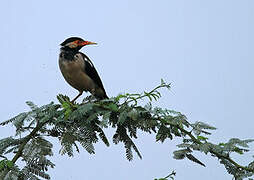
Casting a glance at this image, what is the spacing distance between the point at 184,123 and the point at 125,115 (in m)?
0.29

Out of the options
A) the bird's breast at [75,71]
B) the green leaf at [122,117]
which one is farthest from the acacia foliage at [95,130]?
the bird's breast at [75,71]

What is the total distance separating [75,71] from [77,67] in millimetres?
54

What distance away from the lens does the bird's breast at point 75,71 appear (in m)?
4.18

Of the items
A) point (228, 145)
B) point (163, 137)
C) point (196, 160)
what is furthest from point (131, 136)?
point (228, 145)

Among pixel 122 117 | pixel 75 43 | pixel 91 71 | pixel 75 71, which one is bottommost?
pixel 122 117

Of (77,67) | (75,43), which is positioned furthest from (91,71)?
(75,43)

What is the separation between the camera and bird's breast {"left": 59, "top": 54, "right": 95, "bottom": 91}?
13.7 feet

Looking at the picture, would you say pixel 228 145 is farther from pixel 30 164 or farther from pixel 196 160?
pixel 30 164

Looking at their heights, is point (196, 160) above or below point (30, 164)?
above

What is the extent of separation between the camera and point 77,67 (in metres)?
4.19

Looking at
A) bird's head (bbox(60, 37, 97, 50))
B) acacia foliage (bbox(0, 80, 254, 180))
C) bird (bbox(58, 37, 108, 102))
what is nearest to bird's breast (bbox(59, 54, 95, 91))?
bird (bbox(58, 37, 108, 102))

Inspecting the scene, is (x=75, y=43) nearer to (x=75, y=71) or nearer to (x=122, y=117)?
(x=75, y=71)

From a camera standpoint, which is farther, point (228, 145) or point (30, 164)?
point (30, 164)

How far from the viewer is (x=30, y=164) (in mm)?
1937
